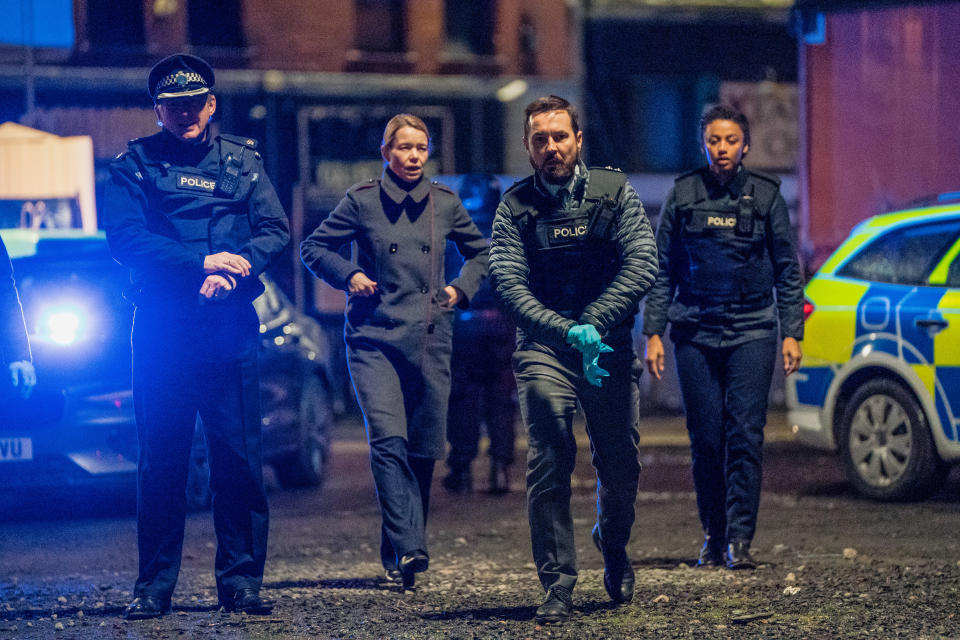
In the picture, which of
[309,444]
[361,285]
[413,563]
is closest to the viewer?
[413,563]

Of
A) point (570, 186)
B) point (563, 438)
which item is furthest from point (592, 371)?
point (570, 186)

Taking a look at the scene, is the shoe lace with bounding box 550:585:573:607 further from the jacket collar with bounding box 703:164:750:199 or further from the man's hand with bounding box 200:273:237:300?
the jacket collar with bounding box 703:164:750:199

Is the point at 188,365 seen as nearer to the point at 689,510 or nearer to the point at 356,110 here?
the point at 689,510

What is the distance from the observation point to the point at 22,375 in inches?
233

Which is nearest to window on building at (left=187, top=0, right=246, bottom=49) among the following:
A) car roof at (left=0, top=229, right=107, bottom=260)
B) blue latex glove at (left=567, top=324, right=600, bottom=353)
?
car roof at (left=0, top=229, right=107, bottom=260)

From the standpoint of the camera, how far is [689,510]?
8.91 m

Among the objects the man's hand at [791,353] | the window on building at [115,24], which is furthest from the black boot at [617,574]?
the window on building at [115,24]

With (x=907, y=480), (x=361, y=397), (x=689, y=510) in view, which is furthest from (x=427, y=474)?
(x=907, y=480)

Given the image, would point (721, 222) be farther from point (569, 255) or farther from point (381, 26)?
point (381, 26)

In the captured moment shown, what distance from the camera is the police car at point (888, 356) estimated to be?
8672mm

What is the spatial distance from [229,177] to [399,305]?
1169 mm

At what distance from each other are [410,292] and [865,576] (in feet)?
7.35

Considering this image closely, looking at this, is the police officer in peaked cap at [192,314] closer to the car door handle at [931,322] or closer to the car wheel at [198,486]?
the car wheel at [198,486]

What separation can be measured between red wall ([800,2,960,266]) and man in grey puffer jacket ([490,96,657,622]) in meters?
6.15
